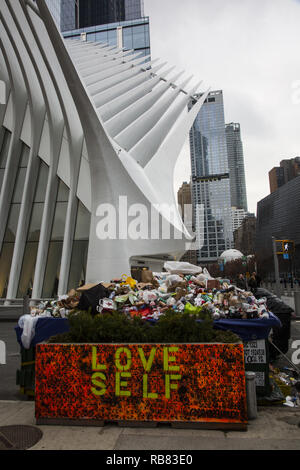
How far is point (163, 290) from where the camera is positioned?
6.43 meters

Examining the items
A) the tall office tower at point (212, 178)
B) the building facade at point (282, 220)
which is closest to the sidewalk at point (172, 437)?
the building facade at point (282, 220)

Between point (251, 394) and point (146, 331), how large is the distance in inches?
60.5

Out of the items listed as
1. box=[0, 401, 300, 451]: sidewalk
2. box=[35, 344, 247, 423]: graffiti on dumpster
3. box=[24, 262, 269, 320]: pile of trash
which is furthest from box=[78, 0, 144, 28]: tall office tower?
box=[0, 401, 300, 451]: sidewalk

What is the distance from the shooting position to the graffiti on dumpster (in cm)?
398

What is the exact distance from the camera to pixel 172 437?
379cm

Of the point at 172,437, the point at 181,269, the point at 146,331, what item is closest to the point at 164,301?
the point at 146,331

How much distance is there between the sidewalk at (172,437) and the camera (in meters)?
3.58

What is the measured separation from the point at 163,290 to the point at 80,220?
1335cm

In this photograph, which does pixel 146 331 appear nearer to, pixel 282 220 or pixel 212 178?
pixel 282 220

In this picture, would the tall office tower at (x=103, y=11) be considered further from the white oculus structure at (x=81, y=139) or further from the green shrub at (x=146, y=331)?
the green shrub at (x=146, y=331)

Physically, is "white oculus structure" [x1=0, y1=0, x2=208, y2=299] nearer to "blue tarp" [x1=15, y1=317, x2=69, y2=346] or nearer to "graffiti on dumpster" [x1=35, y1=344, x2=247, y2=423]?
"blue tarp" [x1=15, y1=317, x2=69, y2=346]

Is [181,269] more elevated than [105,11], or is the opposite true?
[105,11]

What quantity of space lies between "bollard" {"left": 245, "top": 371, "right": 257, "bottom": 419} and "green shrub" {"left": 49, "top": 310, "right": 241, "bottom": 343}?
45 cm

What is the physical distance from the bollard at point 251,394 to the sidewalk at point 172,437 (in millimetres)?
113
